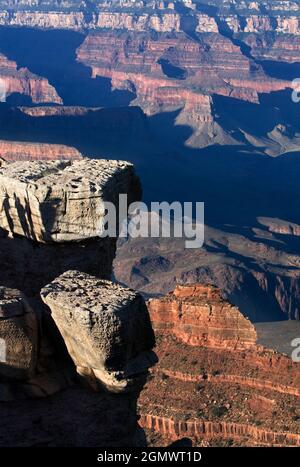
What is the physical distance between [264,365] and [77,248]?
42.8 feet

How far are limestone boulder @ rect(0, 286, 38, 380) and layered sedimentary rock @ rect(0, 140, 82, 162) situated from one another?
99047 mm

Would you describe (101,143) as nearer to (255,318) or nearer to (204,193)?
(204,193)

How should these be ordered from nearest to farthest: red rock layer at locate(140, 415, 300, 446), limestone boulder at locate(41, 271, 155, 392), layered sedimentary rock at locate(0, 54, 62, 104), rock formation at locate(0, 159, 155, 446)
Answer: limestone boulder at locate(41, 271, 155, 392) → rock formation at locate(0, 159, 155, 446) → red rock layer at locate(140, 415, 300, 446) → layered sedimentary rock at locate(0, 54, 62, 104)

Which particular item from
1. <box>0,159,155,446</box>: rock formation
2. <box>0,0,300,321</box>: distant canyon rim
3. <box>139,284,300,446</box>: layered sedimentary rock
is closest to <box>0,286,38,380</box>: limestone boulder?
<box>0,159,155,446</box>: rock formation

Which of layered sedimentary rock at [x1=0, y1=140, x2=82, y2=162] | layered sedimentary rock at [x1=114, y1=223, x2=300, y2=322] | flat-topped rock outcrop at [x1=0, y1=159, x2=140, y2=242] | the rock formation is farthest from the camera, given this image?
layered sedimentary rock at [x1=0, y1=140, x2=82, y2=162]

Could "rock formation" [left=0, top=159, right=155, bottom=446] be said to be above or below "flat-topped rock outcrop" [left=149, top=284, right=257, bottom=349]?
above

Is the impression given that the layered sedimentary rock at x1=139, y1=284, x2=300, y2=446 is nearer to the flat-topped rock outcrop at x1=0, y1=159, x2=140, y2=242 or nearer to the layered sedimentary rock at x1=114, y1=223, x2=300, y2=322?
the flat-topped rock outcrop at x1=0, y1=159, x2=140, y2=242

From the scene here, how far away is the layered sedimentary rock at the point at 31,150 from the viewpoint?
10744 centimetres

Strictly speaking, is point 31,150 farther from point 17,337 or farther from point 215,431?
point 17,337

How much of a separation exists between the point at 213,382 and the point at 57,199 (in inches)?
523

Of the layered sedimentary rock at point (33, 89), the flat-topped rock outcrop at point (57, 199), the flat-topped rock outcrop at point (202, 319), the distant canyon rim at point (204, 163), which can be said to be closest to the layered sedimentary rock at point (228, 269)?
the distant canyon rim at point (204, 163)

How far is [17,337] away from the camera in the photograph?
7965mm

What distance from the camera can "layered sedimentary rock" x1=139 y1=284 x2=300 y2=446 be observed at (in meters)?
19.8

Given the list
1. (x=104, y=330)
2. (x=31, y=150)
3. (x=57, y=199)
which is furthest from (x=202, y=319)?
(x=31, y=150)
